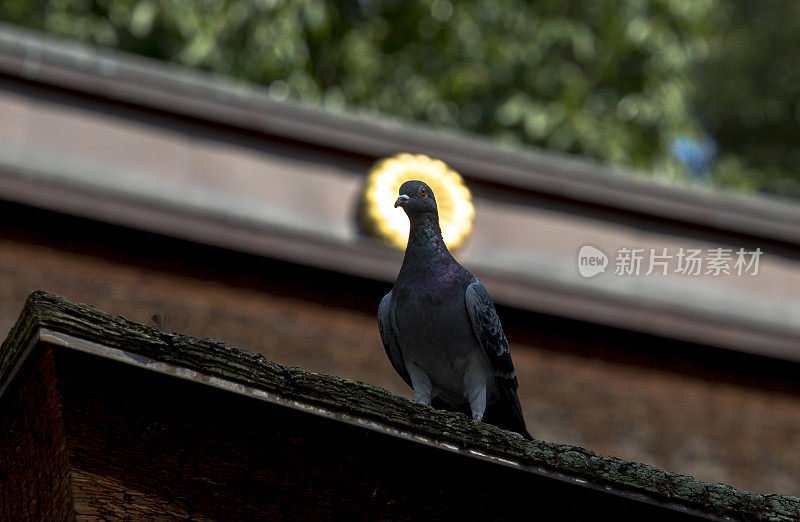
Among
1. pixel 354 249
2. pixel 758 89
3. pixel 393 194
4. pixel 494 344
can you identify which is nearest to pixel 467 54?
pixel 758 89

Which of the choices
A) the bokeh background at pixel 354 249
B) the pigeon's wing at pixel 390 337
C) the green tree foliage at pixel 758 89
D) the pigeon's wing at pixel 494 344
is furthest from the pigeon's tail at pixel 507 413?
the green tree foliage at pixel 758 89

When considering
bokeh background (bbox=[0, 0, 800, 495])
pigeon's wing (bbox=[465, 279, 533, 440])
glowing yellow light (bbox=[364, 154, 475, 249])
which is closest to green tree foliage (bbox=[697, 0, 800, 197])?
bokeh background (bbox=[0, 0, 800, 495])

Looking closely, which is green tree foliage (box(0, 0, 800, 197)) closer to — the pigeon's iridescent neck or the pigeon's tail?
the pigeon's tail

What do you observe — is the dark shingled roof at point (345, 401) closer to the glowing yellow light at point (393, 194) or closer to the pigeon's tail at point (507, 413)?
the pigeon's tail at point (507, 413)

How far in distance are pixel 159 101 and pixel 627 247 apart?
18.7 feet

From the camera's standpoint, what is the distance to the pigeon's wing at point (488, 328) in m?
4.69

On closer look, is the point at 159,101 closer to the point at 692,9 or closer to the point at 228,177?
the point at 228,177

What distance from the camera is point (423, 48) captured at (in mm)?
26016

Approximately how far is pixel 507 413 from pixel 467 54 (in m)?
20.6

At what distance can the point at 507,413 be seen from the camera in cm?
521
